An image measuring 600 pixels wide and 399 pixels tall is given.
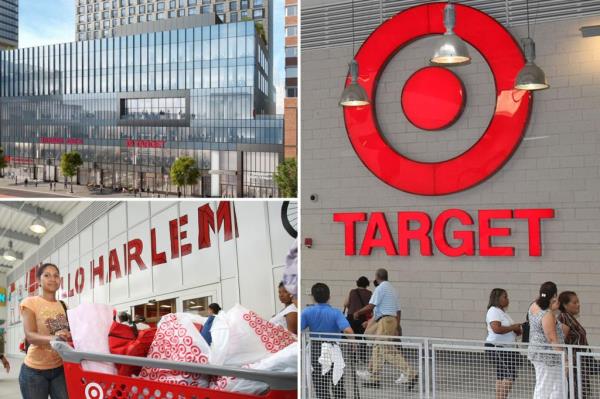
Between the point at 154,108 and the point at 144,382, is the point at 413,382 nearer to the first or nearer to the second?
the point at 144,382

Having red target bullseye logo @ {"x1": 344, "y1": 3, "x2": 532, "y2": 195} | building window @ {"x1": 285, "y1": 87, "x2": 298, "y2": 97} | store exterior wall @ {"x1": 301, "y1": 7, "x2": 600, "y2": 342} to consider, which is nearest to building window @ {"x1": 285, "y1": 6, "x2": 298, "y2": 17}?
building window @ {"x1": 285, "y1": 87, "x2": 298, "y2": 97}

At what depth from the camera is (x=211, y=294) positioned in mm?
2131

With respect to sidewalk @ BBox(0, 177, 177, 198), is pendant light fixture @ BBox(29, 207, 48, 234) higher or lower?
lower

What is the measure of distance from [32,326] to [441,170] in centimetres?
715

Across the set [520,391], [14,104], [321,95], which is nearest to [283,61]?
[14,104]

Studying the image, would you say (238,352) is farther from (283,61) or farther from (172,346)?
(283,61)

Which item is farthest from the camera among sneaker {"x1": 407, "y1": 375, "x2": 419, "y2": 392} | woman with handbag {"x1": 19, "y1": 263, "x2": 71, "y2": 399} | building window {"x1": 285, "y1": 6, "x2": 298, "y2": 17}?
building window {"x1": 285, "y1": 6, "x2": 298, "y2": 17}

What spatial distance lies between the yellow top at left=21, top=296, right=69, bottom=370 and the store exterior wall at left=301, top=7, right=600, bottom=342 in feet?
22.0

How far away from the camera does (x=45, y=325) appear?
89.7 inches

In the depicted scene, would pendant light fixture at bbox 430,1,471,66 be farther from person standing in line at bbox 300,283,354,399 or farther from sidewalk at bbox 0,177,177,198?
sidewalk at bbox 0,177,177,198

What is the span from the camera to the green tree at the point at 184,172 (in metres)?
27.3

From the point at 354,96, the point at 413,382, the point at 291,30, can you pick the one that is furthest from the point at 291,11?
the point at 413,382

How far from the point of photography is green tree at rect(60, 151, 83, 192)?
29766 mm

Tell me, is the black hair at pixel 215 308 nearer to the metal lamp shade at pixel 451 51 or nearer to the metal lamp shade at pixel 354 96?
the metal lamp shade at pixel 451 51
